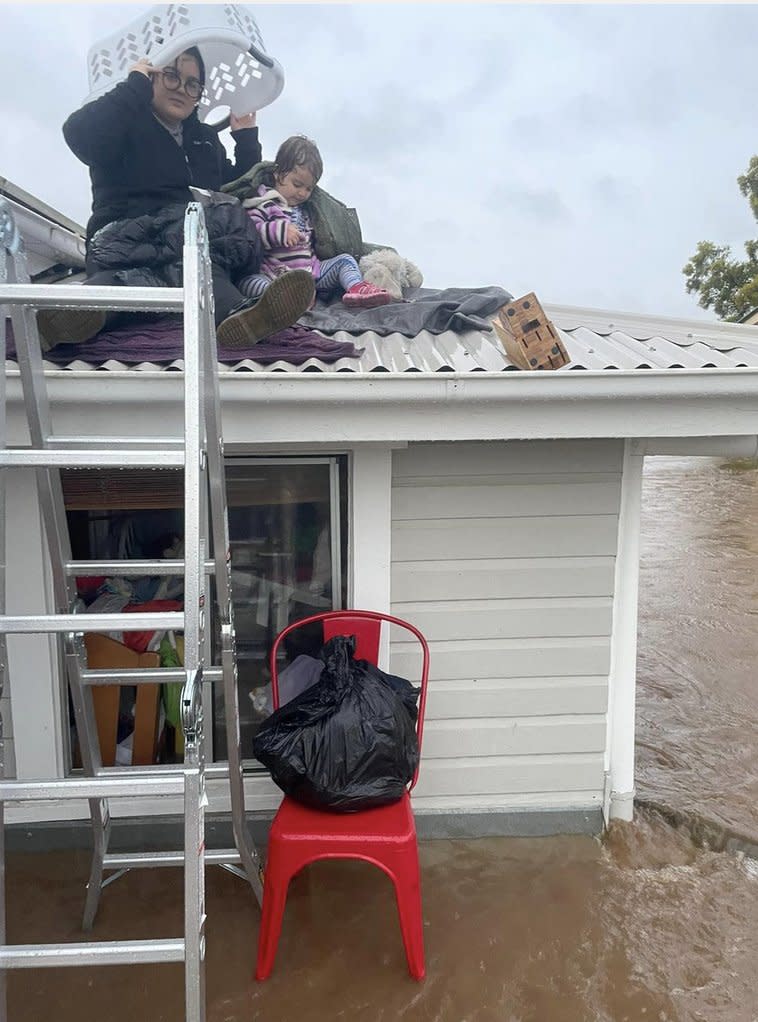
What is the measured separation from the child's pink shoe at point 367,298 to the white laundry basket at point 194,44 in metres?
1.22

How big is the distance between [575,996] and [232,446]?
2.38 m

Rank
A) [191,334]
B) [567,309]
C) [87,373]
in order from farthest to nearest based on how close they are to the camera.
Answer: [567,309]
[87,373]
[191,334]

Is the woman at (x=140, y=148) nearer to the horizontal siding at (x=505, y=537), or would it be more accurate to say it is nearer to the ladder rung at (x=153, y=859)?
the horizontal siding at (x=505, y=537)

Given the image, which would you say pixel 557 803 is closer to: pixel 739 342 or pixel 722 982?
pixel 722 982

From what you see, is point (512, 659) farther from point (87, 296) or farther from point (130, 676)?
point (87, 296)

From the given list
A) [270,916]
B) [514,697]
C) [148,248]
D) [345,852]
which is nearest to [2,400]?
[148,248]

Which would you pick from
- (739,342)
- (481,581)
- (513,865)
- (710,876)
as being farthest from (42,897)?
(739,342)

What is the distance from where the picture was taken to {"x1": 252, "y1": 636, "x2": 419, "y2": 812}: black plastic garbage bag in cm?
250

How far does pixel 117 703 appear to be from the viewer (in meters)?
3.18

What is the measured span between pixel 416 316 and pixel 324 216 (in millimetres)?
967

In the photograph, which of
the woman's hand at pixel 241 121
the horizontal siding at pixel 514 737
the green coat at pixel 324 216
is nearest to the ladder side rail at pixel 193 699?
the horizontal siding at pixel 514 737

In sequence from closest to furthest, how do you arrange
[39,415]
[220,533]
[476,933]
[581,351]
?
[39,415]
[220,533]
[476,933]
[581,351]

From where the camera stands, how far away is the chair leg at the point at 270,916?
244 cm

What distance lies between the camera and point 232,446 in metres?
2.95
